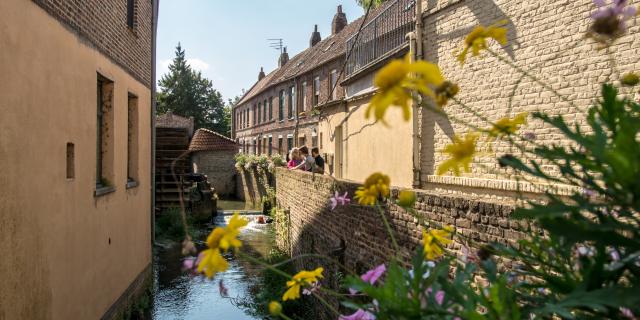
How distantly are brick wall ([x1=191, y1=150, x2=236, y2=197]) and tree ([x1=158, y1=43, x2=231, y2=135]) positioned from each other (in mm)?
29248

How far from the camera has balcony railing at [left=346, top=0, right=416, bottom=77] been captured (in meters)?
11.3

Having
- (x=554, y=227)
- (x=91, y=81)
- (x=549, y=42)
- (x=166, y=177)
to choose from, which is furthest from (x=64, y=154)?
(x=166, y=177)

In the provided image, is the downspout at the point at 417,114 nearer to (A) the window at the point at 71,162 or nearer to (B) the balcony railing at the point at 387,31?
(B) the balcony railing at the point at 387,31

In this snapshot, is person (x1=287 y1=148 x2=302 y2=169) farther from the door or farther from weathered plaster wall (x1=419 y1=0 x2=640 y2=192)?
weathered plaster wall (x1=419 y1=0 x2=640 y2=192)

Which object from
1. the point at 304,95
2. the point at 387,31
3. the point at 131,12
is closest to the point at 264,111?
the point at 304,95

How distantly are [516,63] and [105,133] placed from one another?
6365 millimetres

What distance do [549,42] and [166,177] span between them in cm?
1568

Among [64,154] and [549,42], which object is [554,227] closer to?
[64,154]

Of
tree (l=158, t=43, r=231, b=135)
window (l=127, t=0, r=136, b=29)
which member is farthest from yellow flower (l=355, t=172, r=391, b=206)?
tree (l=158, t=43, r=231, b=135)

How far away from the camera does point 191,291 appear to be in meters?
11.9

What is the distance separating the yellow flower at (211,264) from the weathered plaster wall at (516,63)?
5.72 meters

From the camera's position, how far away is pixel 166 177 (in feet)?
67.2

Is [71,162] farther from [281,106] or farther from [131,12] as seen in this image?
[281,106]

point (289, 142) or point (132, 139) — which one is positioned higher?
point (289, 142)
